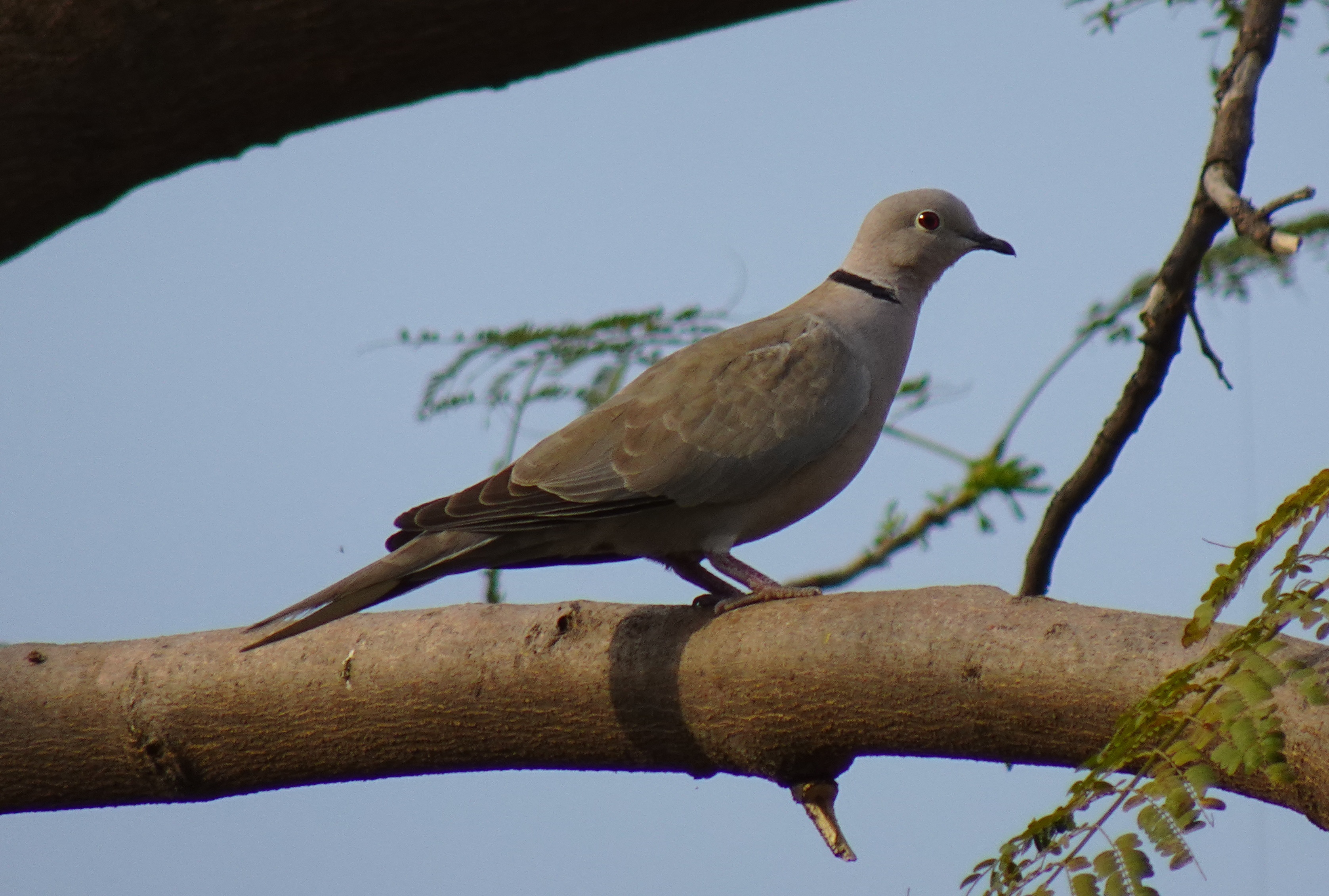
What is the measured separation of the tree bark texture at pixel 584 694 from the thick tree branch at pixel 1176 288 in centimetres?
117

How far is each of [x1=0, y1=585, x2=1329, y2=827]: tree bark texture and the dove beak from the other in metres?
2.03

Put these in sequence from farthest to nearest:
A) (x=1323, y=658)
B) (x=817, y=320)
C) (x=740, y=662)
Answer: (x=817, y=320)
(x=740, y=662)
(x=1323, y=658)

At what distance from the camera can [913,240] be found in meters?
4.39

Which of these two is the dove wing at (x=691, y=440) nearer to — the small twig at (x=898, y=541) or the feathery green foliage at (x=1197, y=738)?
the small twig at (x=898, y=541)

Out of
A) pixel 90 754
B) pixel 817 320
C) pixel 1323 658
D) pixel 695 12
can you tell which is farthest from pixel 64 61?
pixel 1323 658

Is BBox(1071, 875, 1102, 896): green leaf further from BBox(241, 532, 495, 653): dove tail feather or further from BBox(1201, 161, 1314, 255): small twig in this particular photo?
BBox(241, 532, 495, 653): dove tail feather

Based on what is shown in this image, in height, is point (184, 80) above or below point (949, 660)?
above

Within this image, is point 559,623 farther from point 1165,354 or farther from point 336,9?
point 1165,354

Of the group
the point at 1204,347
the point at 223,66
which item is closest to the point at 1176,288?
the point at 1204,347

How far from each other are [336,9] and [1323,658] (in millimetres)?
2350

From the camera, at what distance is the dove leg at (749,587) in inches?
125

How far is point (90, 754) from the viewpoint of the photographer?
10.6 feet

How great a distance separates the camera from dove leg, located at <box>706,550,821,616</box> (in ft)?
10.4

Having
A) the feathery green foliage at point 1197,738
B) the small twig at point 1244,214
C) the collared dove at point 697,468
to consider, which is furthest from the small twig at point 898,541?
the feathery green foliage at point 1197,738
